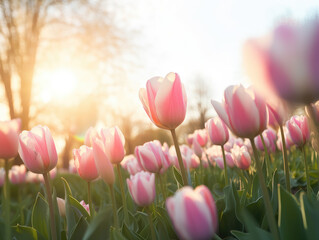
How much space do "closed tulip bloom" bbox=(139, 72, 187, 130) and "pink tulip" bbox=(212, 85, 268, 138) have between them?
0.23 m

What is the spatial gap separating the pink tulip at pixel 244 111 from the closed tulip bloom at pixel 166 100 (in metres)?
0.23

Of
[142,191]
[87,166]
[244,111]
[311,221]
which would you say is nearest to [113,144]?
[87,166]

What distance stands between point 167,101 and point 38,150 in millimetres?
473

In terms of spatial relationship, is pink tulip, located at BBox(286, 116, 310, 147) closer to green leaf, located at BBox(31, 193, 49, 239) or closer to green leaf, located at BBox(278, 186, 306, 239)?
green leaf, located at BBox(278, 186, 306, 239)

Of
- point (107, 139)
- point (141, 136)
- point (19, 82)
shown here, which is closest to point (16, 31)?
point (19, 82)

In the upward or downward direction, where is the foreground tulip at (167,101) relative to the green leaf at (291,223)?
upward

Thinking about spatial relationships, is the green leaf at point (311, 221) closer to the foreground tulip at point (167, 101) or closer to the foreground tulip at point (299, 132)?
the foreground tulip at point (167, 101)

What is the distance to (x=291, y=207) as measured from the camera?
0.80m

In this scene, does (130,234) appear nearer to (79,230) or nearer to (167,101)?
(79,230)

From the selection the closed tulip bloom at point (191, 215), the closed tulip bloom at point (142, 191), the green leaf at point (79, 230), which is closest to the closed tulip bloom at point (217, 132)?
the closed tulip bloom at point (142, 191)

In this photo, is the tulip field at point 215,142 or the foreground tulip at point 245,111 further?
the foreground tulip at point 245,111

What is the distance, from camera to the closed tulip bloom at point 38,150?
107 centimetres

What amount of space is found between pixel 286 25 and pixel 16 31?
13316 mm

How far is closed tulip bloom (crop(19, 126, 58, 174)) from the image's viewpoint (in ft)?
3.51
